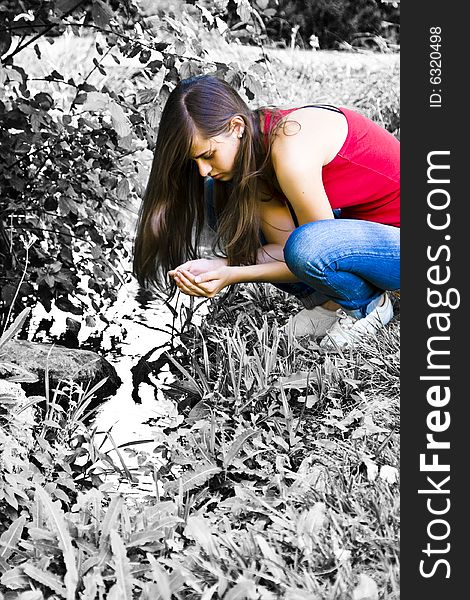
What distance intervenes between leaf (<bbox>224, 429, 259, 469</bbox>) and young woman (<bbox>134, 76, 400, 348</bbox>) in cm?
51

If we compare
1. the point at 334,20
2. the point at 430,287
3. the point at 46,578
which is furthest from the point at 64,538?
the point at 334,20

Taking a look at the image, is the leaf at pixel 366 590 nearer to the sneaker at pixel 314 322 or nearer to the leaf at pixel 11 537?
the leaf at pixel 11 537

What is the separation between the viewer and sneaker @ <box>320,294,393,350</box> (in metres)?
2.76

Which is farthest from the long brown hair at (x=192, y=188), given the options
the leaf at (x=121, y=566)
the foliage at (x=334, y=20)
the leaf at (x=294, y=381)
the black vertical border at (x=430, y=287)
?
the foliage at (x=334, y=20)

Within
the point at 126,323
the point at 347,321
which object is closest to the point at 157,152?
the point at 347,321

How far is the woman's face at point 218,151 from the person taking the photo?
2453 mm

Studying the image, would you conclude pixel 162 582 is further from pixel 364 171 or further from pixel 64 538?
pixel 364 171

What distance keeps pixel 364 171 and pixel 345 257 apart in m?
0.27

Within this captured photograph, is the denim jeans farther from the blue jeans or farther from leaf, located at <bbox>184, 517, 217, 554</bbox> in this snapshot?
leaf, located at <bbox>184, 517, 217, 554</bbox>

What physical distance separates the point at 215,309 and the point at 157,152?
3.12 feet

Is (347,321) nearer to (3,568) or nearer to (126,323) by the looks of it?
(126,323)

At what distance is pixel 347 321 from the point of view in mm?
2943

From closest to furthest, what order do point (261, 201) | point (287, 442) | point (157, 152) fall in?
1. point (287, 442)
2. point (157, 152)
3. point (261, 201)

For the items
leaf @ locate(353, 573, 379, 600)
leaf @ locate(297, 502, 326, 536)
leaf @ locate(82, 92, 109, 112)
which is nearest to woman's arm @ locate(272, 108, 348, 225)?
leaf @ locate(82, 92, 109, 112)
